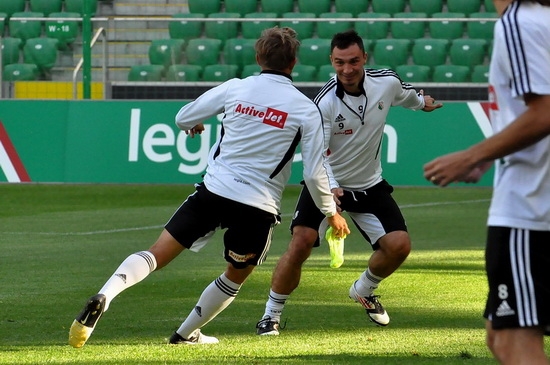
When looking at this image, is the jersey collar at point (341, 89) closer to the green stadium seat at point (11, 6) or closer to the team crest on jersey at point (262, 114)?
the team crest on jersey at point (262, 114)

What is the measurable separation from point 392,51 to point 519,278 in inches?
593

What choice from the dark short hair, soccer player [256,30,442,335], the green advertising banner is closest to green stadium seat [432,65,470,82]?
the green advertising banner

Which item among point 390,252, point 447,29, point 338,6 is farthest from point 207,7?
point 390,252

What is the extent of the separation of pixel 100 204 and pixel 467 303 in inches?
418

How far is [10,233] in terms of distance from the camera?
1423 cm

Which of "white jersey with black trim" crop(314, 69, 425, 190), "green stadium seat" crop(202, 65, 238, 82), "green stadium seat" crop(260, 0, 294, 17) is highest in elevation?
"white jersey with black trim" crop(314, 69, 425, 190)

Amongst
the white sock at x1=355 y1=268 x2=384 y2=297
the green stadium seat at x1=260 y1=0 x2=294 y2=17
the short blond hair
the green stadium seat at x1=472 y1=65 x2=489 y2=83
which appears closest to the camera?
the short blond hair

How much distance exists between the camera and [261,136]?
21.8ft

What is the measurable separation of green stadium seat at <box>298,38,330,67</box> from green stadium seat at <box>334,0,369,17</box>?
304 centimetres

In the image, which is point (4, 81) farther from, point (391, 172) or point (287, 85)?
point (287, 85)

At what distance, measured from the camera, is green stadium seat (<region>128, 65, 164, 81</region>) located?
1841 centimetres

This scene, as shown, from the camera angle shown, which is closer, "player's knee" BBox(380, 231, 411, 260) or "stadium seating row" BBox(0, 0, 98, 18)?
"player's knee" BBox(380, 231, 411, 260)

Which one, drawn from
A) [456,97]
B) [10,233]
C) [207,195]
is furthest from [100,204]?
[207,195]

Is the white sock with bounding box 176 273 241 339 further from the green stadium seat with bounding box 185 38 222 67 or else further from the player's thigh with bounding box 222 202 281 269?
the green stadium seat with bounding box 185 38 222 67
